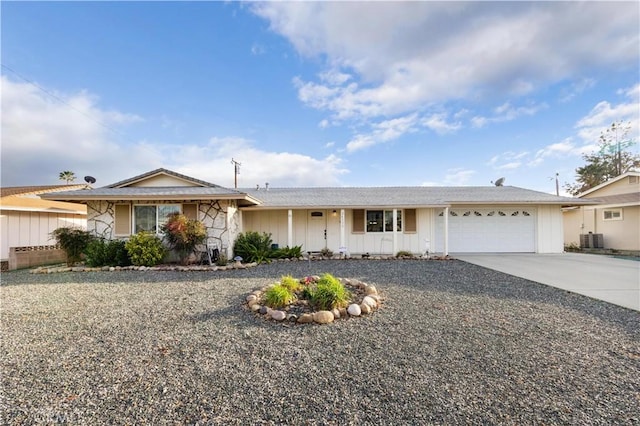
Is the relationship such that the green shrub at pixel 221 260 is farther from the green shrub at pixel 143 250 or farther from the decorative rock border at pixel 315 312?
the decorative rock border at pixel 315 312

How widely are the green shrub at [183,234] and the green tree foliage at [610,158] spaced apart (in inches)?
1340

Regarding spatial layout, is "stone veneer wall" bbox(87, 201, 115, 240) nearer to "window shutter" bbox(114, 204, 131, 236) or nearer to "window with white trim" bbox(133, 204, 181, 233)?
"window shutter" bbox(114, 204, 131, 236)

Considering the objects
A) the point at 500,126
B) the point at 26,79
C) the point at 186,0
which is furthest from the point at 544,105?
the point at 26,79

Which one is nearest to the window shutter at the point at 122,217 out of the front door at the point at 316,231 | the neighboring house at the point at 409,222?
the neighboring house at the point at 409,222

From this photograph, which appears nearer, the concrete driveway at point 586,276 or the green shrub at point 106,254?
the concrete driveway at point 586,276

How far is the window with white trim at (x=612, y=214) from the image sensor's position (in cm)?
1443

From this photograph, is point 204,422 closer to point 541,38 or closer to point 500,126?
point 541,38

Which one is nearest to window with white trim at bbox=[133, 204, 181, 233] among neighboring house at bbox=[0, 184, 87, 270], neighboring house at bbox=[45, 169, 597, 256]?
neighboring house at bbox=[45, 169, 597, 256]

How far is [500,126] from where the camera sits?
549 inches

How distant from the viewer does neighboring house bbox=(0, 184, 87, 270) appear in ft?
32.6

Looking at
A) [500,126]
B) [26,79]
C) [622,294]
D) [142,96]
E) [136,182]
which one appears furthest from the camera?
[500,126]

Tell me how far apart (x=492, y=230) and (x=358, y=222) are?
6.32 meters

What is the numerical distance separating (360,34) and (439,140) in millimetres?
8464

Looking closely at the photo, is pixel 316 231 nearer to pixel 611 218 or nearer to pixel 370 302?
pixel 370 302
